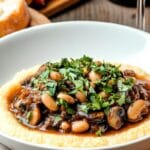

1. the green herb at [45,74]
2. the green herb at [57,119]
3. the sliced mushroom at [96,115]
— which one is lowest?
the green herb at [57,119]

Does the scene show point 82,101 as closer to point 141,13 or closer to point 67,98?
point 67,98

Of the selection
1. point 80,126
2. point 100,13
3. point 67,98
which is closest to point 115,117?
point 80,126

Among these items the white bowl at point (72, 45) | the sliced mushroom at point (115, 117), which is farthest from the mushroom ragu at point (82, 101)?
the white bowl at point (72, 45)

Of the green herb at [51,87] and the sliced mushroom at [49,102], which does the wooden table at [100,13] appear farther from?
the sliced mushroom at [49,102]

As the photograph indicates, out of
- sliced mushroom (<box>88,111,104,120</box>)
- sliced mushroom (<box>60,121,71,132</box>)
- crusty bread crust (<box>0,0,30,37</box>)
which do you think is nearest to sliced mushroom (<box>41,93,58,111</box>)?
sliced mushroom (<box>60,121,71,132</box>)

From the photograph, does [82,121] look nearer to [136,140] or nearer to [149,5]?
[136,140]

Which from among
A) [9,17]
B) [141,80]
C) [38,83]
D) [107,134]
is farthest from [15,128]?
[9,17]
